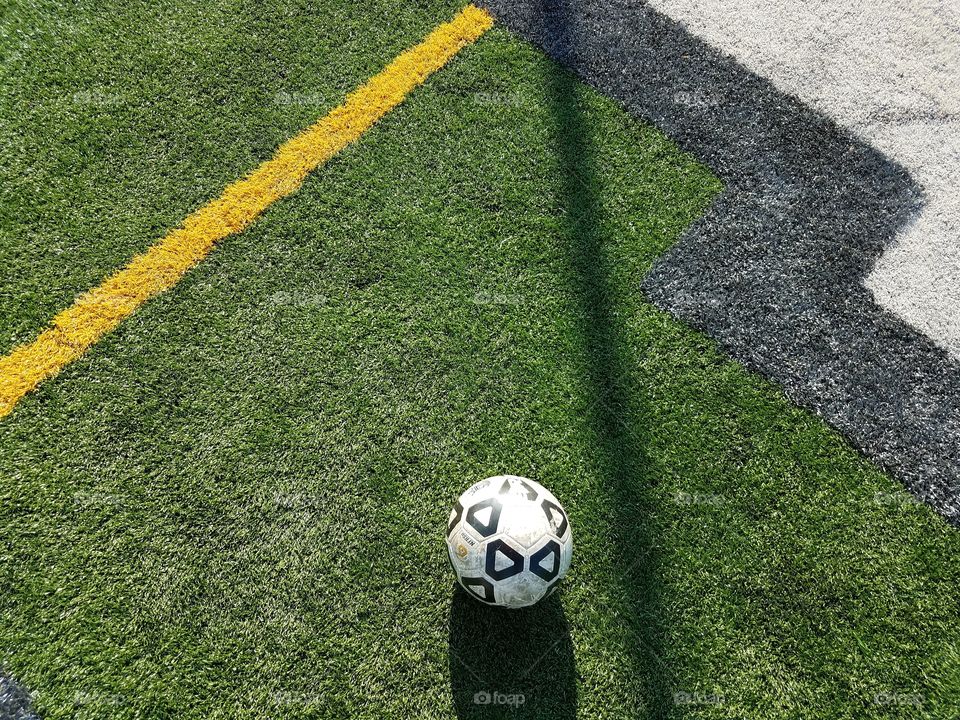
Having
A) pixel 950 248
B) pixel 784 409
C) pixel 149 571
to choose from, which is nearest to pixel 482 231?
pixel 784 409

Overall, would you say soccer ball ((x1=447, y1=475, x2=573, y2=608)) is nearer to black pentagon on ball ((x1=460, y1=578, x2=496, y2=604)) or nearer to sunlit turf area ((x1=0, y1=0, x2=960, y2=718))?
black pentagon on ball ((x1=460, y1=578, x2=496, y2=604))

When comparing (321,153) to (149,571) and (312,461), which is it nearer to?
(312,461)

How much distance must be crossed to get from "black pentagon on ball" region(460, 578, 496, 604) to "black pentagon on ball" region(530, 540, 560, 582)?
19 centimetres

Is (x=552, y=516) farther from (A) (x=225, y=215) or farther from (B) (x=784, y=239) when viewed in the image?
(A) (x=225, y=215)

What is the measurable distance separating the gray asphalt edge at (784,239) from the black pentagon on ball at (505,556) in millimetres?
1677

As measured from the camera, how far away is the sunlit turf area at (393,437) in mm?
2924

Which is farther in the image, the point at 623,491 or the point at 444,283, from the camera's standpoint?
the point at 444,283

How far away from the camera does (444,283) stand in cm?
374

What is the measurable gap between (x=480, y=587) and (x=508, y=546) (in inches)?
8.7

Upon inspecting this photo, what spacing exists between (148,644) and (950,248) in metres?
4.55

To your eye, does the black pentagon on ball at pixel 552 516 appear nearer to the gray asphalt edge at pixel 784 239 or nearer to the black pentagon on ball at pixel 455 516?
the black pentagon on ball at pixel 455 516

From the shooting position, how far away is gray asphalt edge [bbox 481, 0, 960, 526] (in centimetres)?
348

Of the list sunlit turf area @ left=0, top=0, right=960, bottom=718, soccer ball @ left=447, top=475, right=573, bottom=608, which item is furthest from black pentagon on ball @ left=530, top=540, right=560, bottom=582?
sunlit turf area @ left=0, top=0, right=960, bottom=718

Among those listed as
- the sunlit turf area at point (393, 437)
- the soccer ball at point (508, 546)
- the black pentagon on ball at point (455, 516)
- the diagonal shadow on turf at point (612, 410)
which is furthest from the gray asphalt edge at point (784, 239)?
the black pentagon on ball at point (455, 516)
